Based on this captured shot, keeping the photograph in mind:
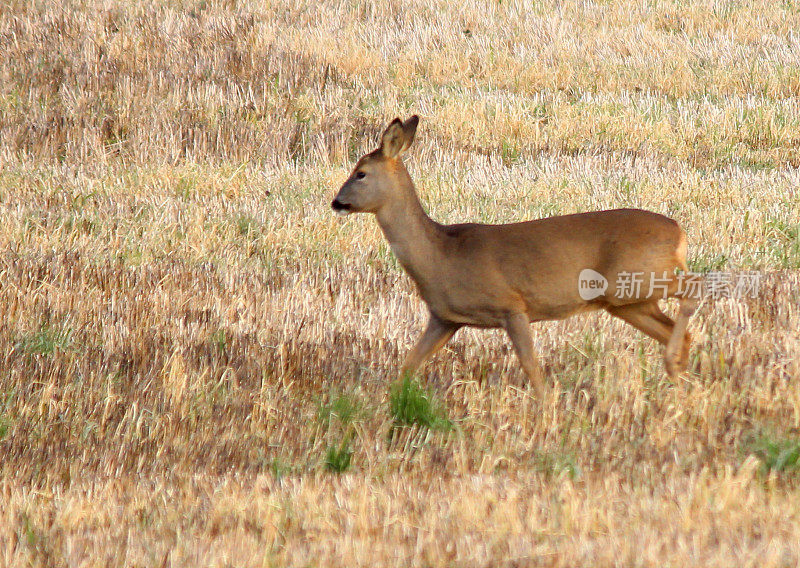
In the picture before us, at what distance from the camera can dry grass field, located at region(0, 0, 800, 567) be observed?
3521 millimetres

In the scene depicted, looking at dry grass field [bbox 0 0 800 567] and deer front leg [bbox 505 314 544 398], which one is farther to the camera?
deer front leg [bbox 505 314 544 398]

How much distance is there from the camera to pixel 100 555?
3.26 m

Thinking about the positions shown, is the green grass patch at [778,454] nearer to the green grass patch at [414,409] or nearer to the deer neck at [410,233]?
the green grass patch at [414,409]

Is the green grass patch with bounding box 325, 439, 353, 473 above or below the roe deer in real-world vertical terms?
below

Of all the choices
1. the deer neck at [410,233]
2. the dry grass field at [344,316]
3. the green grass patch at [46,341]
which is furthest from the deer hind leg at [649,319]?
the green grass patch at [46,341]

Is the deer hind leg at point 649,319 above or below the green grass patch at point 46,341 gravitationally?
above

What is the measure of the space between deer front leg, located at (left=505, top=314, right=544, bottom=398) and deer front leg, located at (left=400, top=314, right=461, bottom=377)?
310 millimetres

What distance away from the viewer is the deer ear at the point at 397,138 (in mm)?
5398

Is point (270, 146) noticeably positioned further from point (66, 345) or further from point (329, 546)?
point (329, 546)

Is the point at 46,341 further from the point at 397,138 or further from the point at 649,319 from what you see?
the point at 649,319

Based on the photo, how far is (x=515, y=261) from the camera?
5250mm

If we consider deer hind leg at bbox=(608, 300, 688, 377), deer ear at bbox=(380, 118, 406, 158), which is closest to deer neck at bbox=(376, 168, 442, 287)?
deer ear at bbox=(380, 118, 406, 158)

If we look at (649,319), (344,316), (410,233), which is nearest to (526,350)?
(410,233)

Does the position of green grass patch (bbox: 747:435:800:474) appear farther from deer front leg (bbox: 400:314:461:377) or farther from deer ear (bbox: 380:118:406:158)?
deer ear (bbox: 380:118:406:158)
